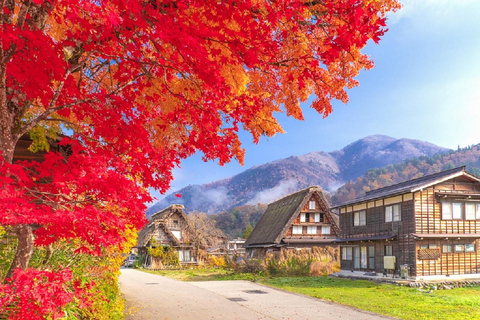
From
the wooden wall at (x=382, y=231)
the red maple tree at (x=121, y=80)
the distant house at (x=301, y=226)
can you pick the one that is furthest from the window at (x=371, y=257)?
the red maple tree at (x=121, y=80)

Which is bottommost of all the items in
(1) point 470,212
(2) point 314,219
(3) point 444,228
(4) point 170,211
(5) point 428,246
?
(5) point 428,246

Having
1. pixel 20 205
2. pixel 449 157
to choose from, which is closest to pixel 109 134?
pixel 20 205

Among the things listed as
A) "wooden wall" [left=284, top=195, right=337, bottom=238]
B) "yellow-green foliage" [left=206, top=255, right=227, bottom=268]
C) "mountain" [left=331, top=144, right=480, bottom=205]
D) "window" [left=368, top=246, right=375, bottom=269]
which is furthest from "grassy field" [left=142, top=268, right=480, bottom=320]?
"mountain" [left=331, top=144, right=480, bottom=205]

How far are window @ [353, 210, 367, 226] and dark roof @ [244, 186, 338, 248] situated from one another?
24.5ft

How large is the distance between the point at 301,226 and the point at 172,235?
47.9 ft

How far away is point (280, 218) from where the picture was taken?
3944cm

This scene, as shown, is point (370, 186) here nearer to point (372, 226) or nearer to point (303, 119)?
point (372, 226)

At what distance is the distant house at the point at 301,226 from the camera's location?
36750 millimetres

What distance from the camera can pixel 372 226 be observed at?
28141 mm

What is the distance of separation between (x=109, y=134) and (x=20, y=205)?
93.2 inches

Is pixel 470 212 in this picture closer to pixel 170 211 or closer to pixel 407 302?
pixel 407 302

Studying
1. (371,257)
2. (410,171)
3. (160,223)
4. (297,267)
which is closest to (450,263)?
(371,257)

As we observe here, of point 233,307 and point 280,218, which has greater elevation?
point 280,218

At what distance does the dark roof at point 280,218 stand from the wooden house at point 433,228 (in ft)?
35.4
